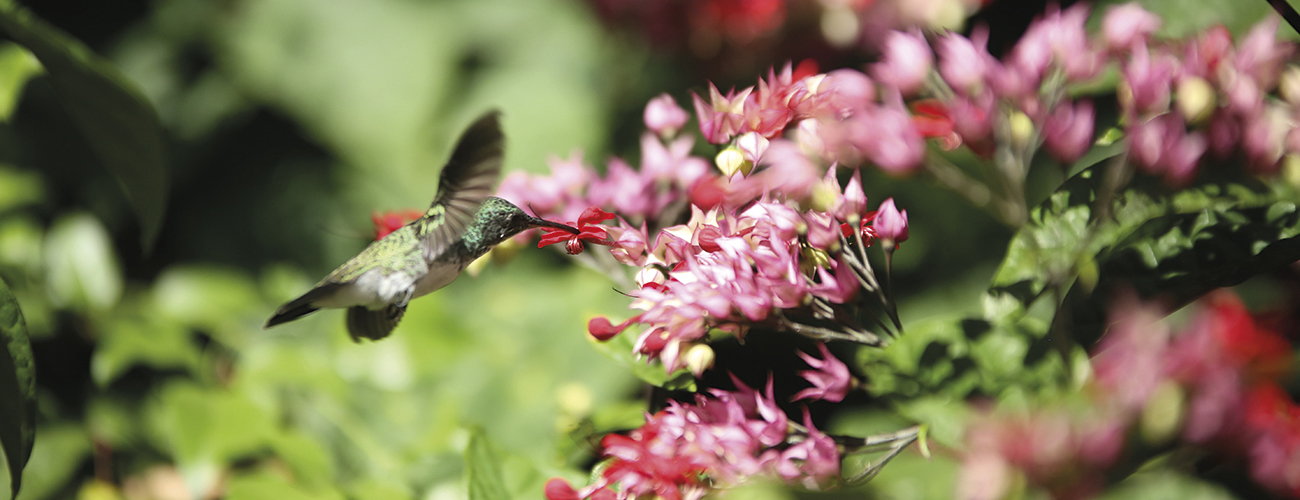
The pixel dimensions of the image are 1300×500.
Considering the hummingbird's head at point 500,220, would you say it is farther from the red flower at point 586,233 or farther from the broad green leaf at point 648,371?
the broad green leaf at point 648,371

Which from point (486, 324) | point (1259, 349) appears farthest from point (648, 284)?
point (486, 324)

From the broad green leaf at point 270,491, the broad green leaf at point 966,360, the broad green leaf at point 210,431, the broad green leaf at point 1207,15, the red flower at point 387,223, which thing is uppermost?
the broad green leaf at point 1207,15

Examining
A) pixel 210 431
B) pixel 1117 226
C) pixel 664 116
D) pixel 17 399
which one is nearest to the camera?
pixel 17 399

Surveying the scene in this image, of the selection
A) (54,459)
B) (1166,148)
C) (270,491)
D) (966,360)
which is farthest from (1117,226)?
(54,459)

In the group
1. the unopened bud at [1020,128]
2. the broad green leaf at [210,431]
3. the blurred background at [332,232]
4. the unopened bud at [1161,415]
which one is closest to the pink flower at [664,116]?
the blurred background at [332,232]

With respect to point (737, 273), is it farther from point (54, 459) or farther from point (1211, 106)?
point (54, 459)

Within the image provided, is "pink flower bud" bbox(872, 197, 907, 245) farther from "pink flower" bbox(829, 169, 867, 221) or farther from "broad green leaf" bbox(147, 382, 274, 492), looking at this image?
"broad green leaf" bbox(147, 382, 274, 492)
